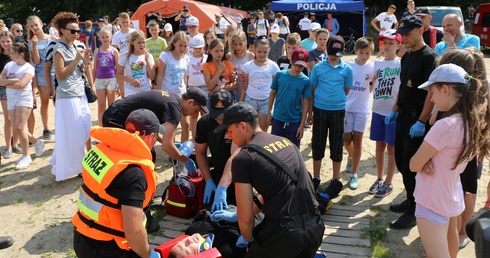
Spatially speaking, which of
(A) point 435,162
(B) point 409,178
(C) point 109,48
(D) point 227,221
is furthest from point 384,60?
(C) point 109,48

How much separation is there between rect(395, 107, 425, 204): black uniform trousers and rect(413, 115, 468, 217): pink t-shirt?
1.20 meters

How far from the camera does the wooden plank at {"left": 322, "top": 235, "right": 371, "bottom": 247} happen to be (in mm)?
4004

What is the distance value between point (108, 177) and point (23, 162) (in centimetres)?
439

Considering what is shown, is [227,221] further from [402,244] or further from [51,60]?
[51,60]

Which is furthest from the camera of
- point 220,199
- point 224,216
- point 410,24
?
point 410,24

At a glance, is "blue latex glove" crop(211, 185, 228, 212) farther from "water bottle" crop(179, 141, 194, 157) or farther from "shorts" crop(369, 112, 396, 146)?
"shorts" crop(369, 112, 396, 146)

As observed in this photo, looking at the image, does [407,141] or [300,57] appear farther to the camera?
[300,57]

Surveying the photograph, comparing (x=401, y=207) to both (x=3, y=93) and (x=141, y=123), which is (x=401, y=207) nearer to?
(x=141, y=123)

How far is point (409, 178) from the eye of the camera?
14.0 feet

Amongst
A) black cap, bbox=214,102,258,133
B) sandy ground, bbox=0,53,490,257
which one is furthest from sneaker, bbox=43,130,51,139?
black cap, bbox=214,102,258,133

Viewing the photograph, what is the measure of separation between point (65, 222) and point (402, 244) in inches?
131

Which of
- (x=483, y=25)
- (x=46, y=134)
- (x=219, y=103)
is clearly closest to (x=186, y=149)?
(x=219, y=103)

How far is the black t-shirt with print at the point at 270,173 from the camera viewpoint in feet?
9.03

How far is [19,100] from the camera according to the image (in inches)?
237
